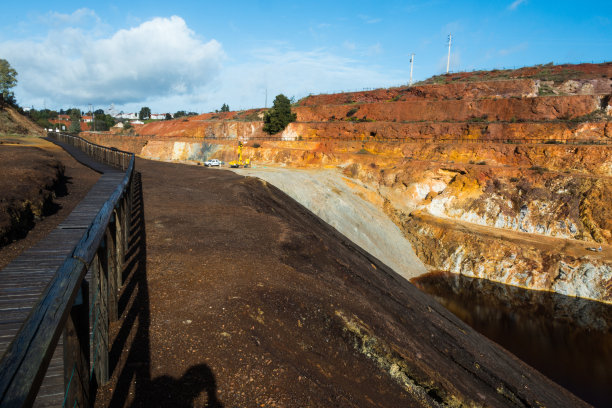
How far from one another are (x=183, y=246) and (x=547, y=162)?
36.9 meters

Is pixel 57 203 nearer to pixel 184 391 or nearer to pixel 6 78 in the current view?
pixel 184 391

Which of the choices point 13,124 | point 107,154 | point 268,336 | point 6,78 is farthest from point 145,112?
point 268,336

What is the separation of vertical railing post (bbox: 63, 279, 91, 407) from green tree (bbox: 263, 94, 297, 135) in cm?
5387

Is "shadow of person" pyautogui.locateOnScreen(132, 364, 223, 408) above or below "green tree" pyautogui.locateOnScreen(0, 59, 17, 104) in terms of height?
below

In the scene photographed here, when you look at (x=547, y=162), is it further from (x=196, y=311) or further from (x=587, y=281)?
(x=196, y=311)

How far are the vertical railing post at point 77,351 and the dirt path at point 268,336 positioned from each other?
4.69 ft

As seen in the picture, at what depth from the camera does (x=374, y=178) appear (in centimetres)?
3866

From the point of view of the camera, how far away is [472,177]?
109 ft

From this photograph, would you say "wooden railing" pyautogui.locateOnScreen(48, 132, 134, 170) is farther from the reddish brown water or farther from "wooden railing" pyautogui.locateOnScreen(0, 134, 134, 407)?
the reddish brown water

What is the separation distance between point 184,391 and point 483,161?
3907 centimetres

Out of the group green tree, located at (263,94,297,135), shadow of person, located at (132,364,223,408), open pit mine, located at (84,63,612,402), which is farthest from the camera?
green tree, located at (263,94,297,135)

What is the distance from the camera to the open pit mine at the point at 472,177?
26.1m

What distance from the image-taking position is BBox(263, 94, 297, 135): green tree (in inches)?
2156

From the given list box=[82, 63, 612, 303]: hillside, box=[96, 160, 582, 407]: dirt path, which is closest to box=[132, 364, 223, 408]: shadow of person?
box=[96, 160, 582, 407]: dirt path
